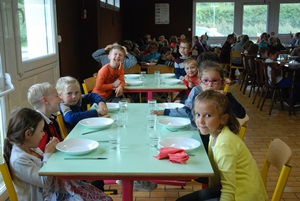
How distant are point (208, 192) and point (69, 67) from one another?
13.0 feet

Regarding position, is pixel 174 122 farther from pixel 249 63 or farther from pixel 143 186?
pixel 249 63

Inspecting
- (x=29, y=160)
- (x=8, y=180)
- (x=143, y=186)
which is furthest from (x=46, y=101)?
(x=143, y=186)

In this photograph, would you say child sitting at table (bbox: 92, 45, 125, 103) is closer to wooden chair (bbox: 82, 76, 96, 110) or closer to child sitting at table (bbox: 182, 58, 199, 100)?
wooden chair (bbox: 82, 76, 96, 110)

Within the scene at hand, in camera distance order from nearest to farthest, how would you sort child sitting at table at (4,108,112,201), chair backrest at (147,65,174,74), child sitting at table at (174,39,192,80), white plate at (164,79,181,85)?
child sitting at table at (4,108,112,201), white plate at (164,79,181,85), child sitting at table at (174,39,192,80), chair backrest at (147,65,174,74)

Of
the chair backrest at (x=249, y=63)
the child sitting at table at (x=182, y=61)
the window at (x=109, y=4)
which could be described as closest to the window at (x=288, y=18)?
the window at (x=109, y=4)

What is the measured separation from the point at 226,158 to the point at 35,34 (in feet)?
9.78

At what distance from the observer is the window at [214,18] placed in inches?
513

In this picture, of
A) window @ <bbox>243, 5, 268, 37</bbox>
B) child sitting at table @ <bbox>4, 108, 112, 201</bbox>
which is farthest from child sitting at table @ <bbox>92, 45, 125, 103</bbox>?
window @ <bbox>243, 5, 268, 37</bbox>

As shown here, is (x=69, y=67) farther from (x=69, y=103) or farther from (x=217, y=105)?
(x=217, y=105)

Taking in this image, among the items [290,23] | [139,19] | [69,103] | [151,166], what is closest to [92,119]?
[69,103]

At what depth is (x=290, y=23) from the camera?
42.9 ft

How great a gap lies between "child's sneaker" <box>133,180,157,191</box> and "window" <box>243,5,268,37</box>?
11.6 m

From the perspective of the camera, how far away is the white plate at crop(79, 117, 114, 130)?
222 cm

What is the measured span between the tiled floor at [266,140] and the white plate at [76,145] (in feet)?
3.21
